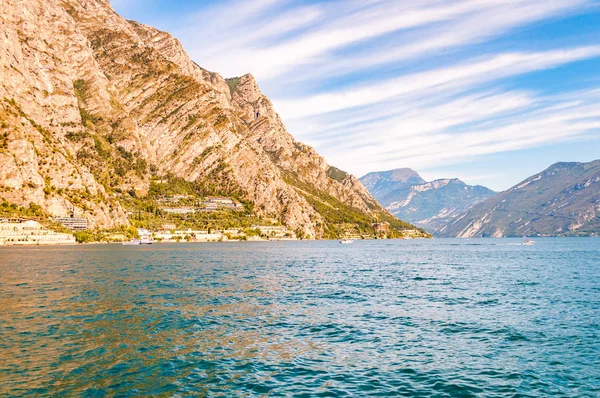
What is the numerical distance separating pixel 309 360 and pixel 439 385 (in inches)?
362

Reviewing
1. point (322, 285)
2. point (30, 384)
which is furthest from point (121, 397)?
Answer: point (322, 285)

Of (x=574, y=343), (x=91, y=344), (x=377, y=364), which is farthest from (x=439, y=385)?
(x=91, y=344)

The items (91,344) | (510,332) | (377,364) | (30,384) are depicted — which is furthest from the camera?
(510,332)

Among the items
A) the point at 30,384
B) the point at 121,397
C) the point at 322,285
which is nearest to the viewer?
the point at 121,397

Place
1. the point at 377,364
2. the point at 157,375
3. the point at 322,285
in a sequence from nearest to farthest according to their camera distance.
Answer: the point at 157,375 → the point at 377,364 → the point at 322,285

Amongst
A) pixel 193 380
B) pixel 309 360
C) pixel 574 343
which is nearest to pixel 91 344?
pixel 193 380

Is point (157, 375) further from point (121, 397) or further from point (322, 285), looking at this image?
point (322, 285)

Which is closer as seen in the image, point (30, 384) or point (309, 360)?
point (30, 384)

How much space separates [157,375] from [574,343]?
33085mm

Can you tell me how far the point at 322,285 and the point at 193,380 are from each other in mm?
49544

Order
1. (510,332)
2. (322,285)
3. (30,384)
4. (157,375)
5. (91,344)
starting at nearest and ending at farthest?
(30,384) → (157,375) → (91,344) → (510,332) → (322,285)

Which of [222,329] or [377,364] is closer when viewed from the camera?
[377,364]

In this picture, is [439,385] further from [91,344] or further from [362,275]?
[362,275]

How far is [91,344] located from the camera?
116ft
